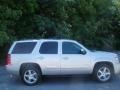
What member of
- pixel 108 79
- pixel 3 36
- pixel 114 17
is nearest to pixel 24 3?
pixel 3 36

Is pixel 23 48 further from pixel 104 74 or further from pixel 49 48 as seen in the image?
pixel 104 74

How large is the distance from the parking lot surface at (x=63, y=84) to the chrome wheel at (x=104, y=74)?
0.22 m

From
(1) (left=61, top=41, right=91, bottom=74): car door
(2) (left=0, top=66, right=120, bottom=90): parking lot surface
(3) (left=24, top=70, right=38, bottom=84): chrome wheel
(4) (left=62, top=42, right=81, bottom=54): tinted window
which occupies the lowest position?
(2) (left=0, top=66, right=120, bottom=90): parking lot surface

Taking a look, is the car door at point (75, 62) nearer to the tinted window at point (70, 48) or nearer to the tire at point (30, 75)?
the tinted window at point (70, 48)

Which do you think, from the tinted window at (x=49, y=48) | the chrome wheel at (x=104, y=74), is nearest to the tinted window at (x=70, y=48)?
the tinted window at (x=49, y=48)

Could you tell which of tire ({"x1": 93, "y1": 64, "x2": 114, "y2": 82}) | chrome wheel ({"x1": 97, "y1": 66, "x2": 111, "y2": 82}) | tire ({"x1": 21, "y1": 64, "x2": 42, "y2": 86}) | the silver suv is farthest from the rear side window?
chrome wheel ({"x1": 97, "y1": 66, "x2": 111, "y2": 82})

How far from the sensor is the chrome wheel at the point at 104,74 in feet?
48.6

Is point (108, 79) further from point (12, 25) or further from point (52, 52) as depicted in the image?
point (12, 25)

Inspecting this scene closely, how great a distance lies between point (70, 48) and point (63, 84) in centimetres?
140

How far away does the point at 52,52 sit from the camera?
14.7m

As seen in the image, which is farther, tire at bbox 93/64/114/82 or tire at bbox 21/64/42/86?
tire at bbox 93/64/114/82

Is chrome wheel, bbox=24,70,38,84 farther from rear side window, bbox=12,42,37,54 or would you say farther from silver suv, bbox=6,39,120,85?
rear side window, bbox=12,42,37,54

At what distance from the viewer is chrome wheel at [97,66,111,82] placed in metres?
14.8

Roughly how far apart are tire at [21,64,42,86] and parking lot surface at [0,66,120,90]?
8.5 inches
